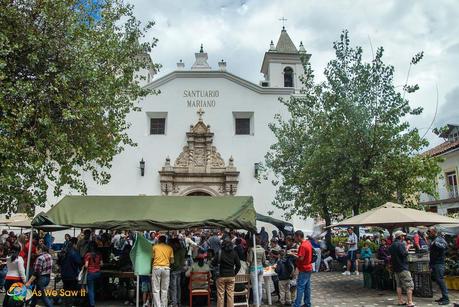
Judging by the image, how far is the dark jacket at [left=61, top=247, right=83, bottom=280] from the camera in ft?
30.1

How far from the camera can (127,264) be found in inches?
436

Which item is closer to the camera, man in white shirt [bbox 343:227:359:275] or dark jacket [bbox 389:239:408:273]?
dark jacket [bbox 389:239:408:273]

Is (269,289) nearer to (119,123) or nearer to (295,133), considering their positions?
(119,123)

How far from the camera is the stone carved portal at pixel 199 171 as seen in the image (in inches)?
949

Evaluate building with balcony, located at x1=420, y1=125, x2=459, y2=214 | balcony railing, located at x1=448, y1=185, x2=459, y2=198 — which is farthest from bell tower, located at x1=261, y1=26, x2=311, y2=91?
balcony railing, located at x1=448, y1=185, x2=459, y2=198

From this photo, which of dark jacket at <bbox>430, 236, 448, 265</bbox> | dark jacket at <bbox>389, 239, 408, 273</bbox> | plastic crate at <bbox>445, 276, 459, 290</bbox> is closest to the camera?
dark jacket at <bbox>389, 239, 408, 273</bbox>

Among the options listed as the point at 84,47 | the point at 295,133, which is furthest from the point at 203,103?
the point at 84,47

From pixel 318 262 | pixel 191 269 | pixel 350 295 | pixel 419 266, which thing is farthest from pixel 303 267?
pixel 318 262

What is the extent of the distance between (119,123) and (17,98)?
4.15 m

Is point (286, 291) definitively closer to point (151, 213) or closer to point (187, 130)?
point (151, 213)

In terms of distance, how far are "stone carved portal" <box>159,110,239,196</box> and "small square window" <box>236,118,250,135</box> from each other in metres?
1.87

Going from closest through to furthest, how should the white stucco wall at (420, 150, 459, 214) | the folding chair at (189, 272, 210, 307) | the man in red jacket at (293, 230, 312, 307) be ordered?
the man in red jacket at (293, 230, 312, 307) < the folding chair at (189, 272, 210, 307) < the white stucco wall at (420, 150, 459, 214)

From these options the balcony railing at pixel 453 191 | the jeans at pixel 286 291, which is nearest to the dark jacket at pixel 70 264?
the jeans at pixel 286 291

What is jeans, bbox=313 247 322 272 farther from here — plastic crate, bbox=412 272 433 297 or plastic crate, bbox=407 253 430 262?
plastic crate, bbox=407 253 430 262
